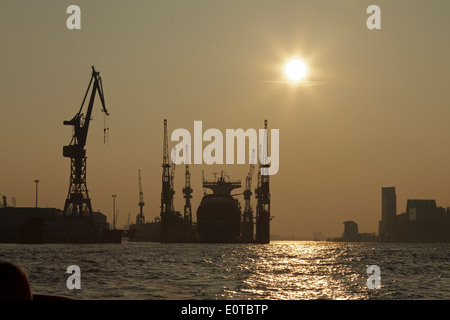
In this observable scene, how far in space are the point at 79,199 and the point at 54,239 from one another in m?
16.4

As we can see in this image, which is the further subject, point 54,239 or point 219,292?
point 54,239

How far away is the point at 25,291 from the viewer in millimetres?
5418

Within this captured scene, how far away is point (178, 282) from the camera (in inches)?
1876
